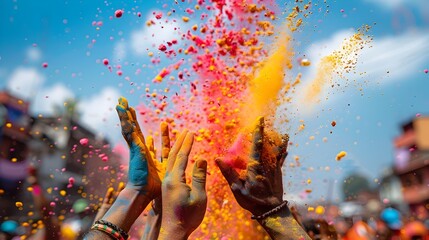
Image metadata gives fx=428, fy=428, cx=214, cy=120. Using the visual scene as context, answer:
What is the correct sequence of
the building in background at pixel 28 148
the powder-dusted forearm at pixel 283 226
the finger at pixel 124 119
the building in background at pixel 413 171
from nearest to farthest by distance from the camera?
the powder-dusted forearm at pixel 283 226
the finger at pixel 124 119
the building in background at pixel 28 148
the building in background at pixel 413 171

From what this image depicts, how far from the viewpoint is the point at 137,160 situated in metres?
2.65

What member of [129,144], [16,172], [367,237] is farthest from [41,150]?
[129,144]

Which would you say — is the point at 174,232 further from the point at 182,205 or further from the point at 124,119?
the point at 124,119

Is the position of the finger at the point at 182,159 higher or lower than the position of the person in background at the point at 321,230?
higher

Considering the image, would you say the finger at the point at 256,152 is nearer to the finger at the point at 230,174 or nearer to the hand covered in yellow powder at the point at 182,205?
the finger at the point at 230,174

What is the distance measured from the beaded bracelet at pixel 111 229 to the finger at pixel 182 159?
0.45 m

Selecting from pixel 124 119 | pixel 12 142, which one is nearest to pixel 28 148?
pixel 12 142

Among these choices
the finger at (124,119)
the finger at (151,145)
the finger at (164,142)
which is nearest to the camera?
the finger at (124,119)

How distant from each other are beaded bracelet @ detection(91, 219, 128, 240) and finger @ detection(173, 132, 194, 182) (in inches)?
17.6

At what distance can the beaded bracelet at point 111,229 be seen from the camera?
7.71 feet

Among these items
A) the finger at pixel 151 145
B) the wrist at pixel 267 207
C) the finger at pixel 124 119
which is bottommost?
the wrist at pixel 267 207

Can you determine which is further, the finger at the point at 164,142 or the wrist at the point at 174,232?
the finger at the point at 164,142

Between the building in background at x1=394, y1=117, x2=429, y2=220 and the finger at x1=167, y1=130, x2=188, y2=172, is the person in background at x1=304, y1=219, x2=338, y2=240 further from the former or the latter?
the building in background at x1=394, y1=117, x2=429, y2=220

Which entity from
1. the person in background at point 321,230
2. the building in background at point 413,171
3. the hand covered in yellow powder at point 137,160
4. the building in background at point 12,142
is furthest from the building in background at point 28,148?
the building in background at point 413,171
